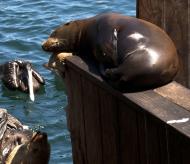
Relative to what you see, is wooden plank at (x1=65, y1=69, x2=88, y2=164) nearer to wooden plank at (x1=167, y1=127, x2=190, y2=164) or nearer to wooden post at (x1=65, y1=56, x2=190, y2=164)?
wooden post at (x1=65, y1=56, x2=190, y2=164)

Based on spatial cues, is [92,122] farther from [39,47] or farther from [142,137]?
[39,47]

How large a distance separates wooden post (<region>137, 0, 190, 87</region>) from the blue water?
14.2 ft

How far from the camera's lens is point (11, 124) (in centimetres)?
940

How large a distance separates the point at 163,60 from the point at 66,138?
559cm

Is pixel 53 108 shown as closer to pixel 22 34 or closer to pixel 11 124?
pixel 11 124

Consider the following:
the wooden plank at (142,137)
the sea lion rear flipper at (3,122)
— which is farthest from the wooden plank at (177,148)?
the sea lion rear flipper at (3,122)

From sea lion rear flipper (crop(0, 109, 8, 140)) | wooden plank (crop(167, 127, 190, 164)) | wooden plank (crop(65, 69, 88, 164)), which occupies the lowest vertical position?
sea lion rear flipper (crop(0, 109, 8, 140))

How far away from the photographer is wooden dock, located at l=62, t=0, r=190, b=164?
13.2ft

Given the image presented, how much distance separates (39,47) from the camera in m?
14.7

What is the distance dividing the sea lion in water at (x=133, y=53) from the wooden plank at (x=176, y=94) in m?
0.14

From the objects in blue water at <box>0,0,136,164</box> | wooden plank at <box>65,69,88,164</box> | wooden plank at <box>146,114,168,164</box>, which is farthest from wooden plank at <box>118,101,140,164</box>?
blue water at <box>0,0,136,164</box>

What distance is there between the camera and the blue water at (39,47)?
10.9m

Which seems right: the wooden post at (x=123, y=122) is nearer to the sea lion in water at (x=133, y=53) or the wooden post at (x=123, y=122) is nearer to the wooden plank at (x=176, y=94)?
the wooden plank at (x=176, y=94)

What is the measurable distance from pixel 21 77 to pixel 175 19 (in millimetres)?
8095
